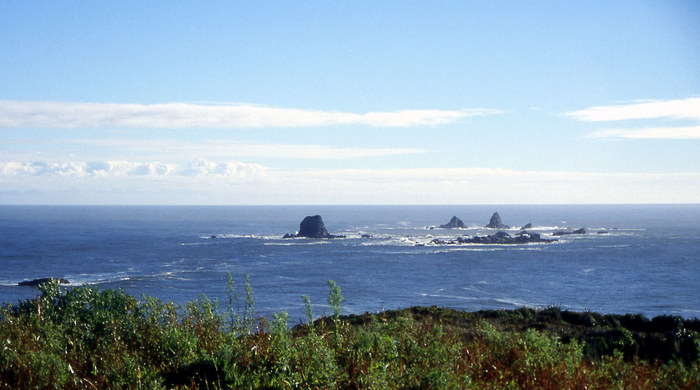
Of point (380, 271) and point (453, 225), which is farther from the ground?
point (453, 225)

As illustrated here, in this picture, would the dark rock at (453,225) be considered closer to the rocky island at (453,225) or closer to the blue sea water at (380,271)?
the rocky island at (453,225)

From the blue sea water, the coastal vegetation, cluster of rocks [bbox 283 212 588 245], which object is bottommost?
the blue sea water

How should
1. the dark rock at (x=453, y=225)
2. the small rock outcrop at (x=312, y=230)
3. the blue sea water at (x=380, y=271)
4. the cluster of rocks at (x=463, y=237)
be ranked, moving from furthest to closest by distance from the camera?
the dark rock at (x=453, y=225), the small rock outcrop at (x=312, y=230), the cluster of rocks at (x=463, y=237), the blue sea water at (x=380, y=271)

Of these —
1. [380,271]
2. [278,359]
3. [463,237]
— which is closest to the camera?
[278,359]

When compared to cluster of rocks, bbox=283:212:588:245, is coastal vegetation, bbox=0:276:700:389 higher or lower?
higher

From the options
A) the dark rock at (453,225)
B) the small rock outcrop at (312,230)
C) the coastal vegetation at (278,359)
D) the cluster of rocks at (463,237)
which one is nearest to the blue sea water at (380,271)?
the cluster of rocks at (463,237)

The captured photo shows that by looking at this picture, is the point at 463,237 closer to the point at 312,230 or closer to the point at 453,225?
the point at 312,230

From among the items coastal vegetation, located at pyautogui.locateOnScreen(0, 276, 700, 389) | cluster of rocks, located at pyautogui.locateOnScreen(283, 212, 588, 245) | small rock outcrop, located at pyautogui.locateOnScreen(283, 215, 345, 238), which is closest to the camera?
coastal vegetation, located at pyautogui.locateOnScreen(0, 276, 700, 389)

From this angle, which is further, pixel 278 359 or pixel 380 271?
pixel 380 271

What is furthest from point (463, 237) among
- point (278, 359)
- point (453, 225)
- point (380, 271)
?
point (278, 359)

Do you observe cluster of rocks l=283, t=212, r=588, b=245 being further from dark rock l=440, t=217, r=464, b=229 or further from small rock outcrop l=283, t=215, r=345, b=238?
dark rock l=440, t=217, r=464, b=229

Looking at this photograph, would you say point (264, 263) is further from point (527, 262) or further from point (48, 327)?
point (48, 327)

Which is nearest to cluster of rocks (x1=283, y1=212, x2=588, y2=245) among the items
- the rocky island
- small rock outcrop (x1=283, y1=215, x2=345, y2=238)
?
small rock outcrop (x1=283, y1=215, x2=345, y2=238)

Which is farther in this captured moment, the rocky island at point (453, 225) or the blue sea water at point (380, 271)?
the rocky island at point (453, 225)
